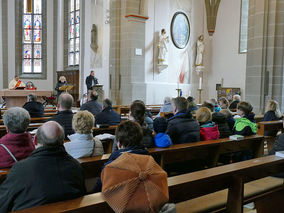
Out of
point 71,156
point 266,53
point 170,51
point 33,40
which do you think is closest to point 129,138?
point 71,156

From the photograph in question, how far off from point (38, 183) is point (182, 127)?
8.76ft

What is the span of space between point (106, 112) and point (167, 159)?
8.11 feet

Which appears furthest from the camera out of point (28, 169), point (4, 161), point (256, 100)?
point (256, 100)

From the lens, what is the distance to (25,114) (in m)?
2.90

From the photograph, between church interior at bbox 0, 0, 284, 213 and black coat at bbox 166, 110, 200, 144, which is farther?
black coat at bbox 166, 110, 200, 144

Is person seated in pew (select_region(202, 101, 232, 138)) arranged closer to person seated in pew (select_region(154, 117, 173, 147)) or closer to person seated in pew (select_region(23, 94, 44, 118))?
person seated in pew (select_region(154, 117, 173, 147))

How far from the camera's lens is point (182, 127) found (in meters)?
4.31

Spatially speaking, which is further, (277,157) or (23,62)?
(23,62)

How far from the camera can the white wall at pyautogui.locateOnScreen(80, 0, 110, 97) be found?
1370 cm

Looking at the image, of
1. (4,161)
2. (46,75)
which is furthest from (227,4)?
(4,161)

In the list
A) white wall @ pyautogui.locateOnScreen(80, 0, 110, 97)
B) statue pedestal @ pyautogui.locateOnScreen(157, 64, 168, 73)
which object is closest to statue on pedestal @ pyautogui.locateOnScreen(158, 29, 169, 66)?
statue pedestal @ pyautogui.locateOnScreen(157, 64, 168, 73)

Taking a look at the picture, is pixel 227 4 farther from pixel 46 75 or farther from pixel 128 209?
pixel 128 209

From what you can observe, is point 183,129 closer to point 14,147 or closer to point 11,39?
point 14,147

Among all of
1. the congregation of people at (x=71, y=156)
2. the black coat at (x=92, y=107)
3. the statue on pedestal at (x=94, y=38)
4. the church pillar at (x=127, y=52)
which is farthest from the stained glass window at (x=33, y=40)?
the congregation of people at (x=71, y=156)
